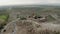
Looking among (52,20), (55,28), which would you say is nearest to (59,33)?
(55,28)

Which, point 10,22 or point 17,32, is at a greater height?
point 10,22

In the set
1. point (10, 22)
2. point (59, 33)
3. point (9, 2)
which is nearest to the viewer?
point (59, 33)

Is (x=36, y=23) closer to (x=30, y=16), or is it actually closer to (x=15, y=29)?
(x=30, y=16)

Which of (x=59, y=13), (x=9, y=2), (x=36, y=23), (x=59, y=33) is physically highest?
(x=9, y=2)

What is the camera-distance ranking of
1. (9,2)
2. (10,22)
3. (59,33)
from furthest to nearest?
(9,2) → (10,22) → (59,33)

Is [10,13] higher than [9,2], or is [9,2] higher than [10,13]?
[9,2]

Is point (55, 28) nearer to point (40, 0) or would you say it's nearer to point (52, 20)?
point (52, 20)

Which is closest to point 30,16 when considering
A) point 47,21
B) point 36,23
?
point 36,23

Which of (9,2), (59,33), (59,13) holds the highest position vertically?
(9,2)

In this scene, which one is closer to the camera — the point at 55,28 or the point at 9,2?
the point at 55,28
